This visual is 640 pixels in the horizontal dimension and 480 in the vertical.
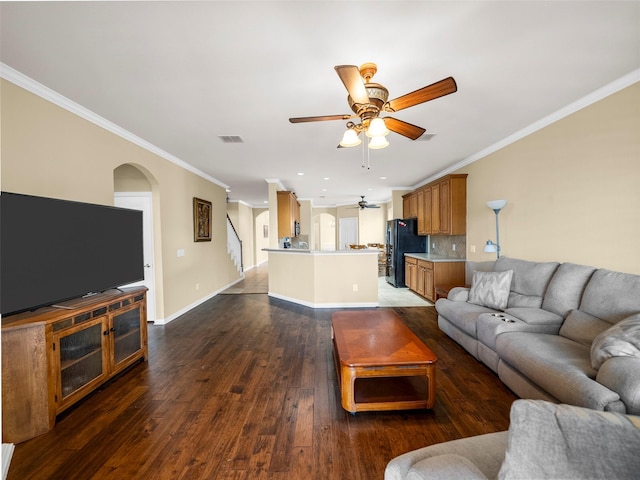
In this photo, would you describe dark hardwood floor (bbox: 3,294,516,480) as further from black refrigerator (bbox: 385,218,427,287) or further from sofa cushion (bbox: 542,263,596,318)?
black refrigerator (bbox: 385,218,427,287)

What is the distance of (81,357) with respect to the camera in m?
2.25

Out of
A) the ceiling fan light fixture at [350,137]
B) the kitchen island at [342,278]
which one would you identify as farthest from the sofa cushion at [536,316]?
the kitchen island at [342,278]

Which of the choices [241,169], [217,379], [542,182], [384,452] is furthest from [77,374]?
[542,182]

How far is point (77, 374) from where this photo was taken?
2.21m

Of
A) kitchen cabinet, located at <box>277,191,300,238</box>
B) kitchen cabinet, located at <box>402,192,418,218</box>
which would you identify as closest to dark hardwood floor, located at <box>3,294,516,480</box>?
kitchen cabinet, located at <box>277,191,300,238</box>

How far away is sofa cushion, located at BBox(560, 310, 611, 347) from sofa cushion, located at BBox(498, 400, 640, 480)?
1810 millimetres

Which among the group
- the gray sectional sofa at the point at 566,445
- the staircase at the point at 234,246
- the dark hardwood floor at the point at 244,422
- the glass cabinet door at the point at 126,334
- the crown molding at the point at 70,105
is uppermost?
the crown molding at the point at 70,105

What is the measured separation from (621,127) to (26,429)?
5307 millimetres

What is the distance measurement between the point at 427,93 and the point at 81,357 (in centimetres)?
336

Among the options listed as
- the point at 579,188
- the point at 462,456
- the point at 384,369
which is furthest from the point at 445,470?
the point at 579,188

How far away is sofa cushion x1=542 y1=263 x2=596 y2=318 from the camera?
2.55m

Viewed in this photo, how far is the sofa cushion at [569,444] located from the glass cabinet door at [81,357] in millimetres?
2805

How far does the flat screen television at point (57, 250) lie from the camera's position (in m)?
1.86

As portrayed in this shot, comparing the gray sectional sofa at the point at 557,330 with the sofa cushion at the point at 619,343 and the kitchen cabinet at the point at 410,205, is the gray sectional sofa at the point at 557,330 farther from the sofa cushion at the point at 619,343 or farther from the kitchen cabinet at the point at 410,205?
the kitchen cabinet at the point at 410,205
